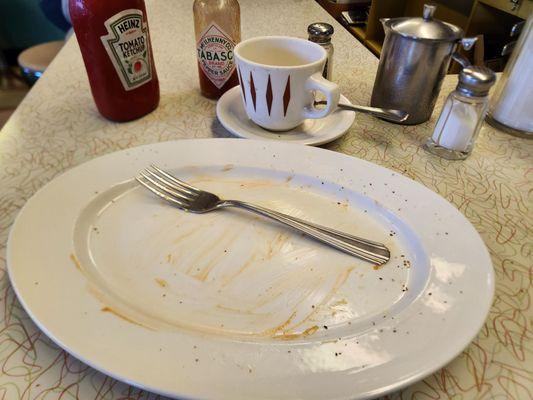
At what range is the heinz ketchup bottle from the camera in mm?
495

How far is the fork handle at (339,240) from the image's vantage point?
1.26ft

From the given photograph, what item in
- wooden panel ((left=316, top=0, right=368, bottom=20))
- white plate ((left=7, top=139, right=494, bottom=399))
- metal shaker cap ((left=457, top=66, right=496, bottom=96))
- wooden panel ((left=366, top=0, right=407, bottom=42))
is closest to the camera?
white plate ((left=7, top=139, right=494, bottom=399))

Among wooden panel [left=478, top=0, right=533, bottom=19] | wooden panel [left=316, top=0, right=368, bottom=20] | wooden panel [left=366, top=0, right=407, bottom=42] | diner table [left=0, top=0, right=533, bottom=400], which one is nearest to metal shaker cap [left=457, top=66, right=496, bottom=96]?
diner table [left=0, top=0, right=533, bottom=400]

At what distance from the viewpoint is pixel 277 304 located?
344 mm

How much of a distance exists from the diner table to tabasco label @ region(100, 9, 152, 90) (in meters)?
0.08

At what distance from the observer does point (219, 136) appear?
1.96 feet

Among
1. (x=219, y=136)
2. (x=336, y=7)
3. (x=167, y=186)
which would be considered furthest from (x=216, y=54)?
(x=336, y=7)

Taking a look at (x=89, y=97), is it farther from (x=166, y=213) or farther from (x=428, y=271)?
(x=428, y=271)

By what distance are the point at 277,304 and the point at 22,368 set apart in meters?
0.21

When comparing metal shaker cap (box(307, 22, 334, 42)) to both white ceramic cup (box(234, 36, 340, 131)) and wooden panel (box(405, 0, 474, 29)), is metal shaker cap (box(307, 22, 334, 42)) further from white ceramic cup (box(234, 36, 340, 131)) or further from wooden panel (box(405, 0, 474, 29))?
wooden panel (box(405, 0, 474, 29))

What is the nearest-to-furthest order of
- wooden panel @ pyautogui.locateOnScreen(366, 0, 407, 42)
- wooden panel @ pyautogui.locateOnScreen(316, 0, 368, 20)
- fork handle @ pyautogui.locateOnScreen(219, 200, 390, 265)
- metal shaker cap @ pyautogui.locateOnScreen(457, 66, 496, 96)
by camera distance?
fork handle @ pyautogui.locateOnScreen(219, 200, 390, 265), metal shaker cap @ pyautogui.locateOnScreen(457, 66, 496, 96), wooden panel @ pyautogui.locateOnScreen(366, 0, 407, 42), wooden panel @ pyautogui.locateOnScreen(316, 0, 368, 20)

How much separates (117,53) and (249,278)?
0.37m

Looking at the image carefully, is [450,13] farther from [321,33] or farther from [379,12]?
[321,33]

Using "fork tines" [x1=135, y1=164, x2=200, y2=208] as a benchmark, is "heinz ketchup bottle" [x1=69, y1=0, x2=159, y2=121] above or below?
above
